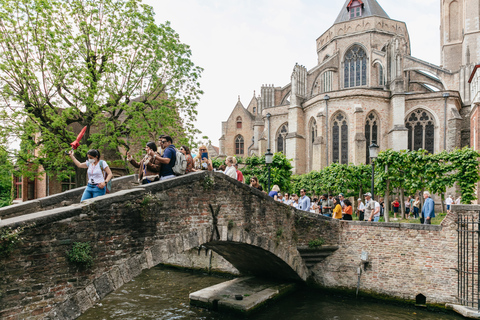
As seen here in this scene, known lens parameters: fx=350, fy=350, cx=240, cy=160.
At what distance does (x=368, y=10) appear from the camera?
128ft

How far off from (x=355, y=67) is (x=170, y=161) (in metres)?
32.1

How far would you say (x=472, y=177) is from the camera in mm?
14516

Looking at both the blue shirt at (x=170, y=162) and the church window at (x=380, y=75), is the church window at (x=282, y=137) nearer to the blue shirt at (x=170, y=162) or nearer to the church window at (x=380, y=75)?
the church window at (x=380, y=75)

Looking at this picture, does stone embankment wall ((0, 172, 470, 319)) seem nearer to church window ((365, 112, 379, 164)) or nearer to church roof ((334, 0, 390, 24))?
church window ((365, 112, 379, 164))

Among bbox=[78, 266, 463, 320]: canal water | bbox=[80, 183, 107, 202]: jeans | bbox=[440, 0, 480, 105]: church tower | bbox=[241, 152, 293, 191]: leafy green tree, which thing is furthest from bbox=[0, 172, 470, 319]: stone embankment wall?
bbox=[440, 0, 480, 105]: church tower

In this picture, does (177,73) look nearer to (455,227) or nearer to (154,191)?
(154,191)

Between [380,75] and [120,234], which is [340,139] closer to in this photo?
[380,75]

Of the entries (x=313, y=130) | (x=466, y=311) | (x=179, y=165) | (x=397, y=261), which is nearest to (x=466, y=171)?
(x=397, y=261)

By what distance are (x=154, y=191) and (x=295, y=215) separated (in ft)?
20.8

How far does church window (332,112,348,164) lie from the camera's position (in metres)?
30.0

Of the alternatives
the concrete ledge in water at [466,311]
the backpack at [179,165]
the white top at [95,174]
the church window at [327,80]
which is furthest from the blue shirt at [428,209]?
the church window at [327,80]

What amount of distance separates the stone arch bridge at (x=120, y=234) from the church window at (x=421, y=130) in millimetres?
22360

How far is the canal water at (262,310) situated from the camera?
35.9 feet

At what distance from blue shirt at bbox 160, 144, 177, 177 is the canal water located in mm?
5124
